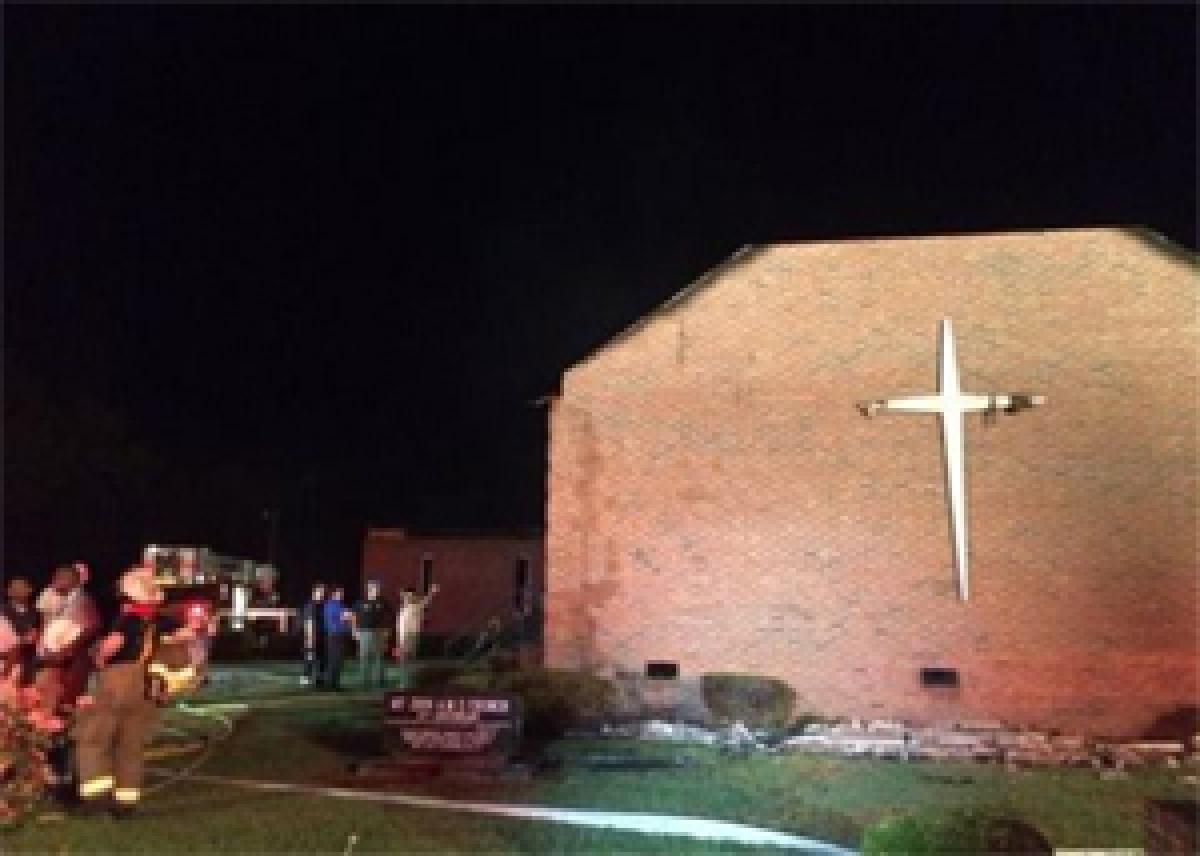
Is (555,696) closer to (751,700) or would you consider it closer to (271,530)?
(751,700)

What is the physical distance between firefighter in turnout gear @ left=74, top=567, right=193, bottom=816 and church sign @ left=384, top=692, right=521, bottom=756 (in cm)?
307

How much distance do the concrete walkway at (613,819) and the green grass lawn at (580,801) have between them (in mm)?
249

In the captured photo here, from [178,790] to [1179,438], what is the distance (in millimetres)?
12446

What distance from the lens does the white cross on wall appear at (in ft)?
54.6

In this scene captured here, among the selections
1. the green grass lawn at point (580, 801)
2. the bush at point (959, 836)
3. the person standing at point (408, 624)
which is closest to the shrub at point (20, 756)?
the green grass lawn at point (580, 801)

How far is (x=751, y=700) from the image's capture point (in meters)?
16.9

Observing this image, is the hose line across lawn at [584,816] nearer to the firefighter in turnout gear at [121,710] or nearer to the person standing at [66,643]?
the person standing at [66,643]

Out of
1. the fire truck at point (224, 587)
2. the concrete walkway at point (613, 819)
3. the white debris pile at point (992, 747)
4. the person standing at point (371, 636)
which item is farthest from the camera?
the fire truck at point (224, 587)

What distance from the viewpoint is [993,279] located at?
17.9m

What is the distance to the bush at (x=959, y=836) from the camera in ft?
21.5

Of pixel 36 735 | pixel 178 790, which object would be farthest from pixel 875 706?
pixel 36 735

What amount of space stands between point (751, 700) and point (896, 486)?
3.42 meters

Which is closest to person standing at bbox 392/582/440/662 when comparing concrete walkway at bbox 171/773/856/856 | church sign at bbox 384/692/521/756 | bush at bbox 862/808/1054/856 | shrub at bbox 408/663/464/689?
shrub at bbox 408/663/464/689

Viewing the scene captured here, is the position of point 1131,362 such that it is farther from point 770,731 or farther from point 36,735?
point 36,735
